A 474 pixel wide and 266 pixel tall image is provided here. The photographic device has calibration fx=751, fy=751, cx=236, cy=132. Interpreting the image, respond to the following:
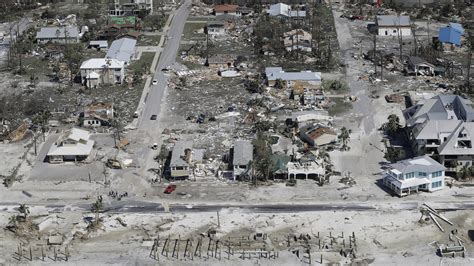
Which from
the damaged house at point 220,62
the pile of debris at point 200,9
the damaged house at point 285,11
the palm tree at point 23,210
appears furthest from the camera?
the pile of debris at point 200,9

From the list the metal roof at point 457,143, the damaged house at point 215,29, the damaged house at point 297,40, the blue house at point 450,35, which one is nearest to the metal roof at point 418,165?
the metal roof at point 457,143

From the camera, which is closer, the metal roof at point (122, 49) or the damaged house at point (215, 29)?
the metal roof at point (122, 49)

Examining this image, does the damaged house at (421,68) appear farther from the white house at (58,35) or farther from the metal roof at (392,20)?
the white house at (58,35)

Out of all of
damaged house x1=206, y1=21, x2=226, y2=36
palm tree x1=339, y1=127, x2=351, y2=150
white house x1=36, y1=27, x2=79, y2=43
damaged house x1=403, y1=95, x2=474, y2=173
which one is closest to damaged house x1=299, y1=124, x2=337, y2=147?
palm tree x1=339, y1=127, x2=351, y2=150

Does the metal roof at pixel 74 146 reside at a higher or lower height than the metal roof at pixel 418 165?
lower

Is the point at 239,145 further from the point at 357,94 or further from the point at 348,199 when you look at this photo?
the point at 357,94

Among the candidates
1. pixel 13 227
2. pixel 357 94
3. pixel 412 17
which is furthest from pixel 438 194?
pixel 412 17

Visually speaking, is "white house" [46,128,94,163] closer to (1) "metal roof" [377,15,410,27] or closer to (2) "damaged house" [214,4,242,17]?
(2) "damaged house" [214,4,242,17]
